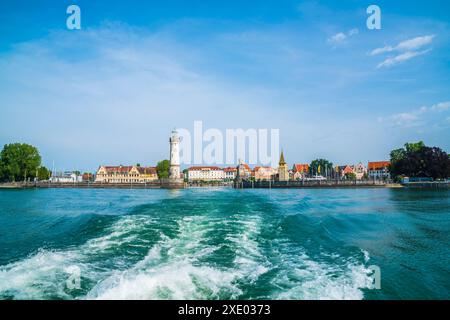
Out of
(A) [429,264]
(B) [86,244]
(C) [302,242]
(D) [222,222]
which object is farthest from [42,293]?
(A) [429,264]

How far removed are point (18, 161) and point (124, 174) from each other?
40.1 meters

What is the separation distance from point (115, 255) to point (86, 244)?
2.41 meters

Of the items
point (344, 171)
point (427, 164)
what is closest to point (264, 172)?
point (344, 171)

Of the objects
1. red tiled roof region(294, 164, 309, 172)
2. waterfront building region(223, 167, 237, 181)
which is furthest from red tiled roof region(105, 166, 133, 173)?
red tiled roof region(294, 164, 309, 172)

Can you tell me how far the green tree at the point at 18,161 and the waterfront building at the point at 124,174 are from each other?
33.5m

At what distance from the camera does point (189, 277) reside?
287 inches

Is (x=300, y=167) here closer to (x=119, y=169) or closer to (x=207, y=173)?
(x=207, y=173)

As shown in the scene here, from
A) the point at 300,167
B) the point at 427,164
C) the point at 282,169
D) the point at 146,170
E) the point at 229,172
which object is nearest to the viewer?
the point at 427,164

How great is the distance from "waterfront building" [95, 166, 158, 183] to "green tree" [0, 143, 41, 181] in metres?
33.5

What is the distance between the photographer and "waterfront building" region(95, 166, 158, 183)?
119 m

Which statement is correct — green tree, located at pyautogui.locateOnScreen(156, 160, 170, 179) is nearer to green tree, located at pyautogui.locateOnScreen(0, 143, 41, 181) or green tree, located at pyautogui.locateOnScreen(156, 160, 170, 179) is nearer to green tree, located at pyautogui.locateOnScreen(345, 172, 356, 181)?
→ green tree, located at pyautogui.locateOnScreen(0, 143, 41, 181)

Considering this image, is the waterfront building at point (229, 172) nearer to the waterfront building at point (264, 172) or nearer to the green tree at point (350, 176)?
the waterfront building at point (264, 172)

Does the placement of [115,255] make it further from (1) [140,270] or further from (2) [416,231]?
(2) [416,231]

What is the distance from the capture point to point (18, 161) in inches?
3322
